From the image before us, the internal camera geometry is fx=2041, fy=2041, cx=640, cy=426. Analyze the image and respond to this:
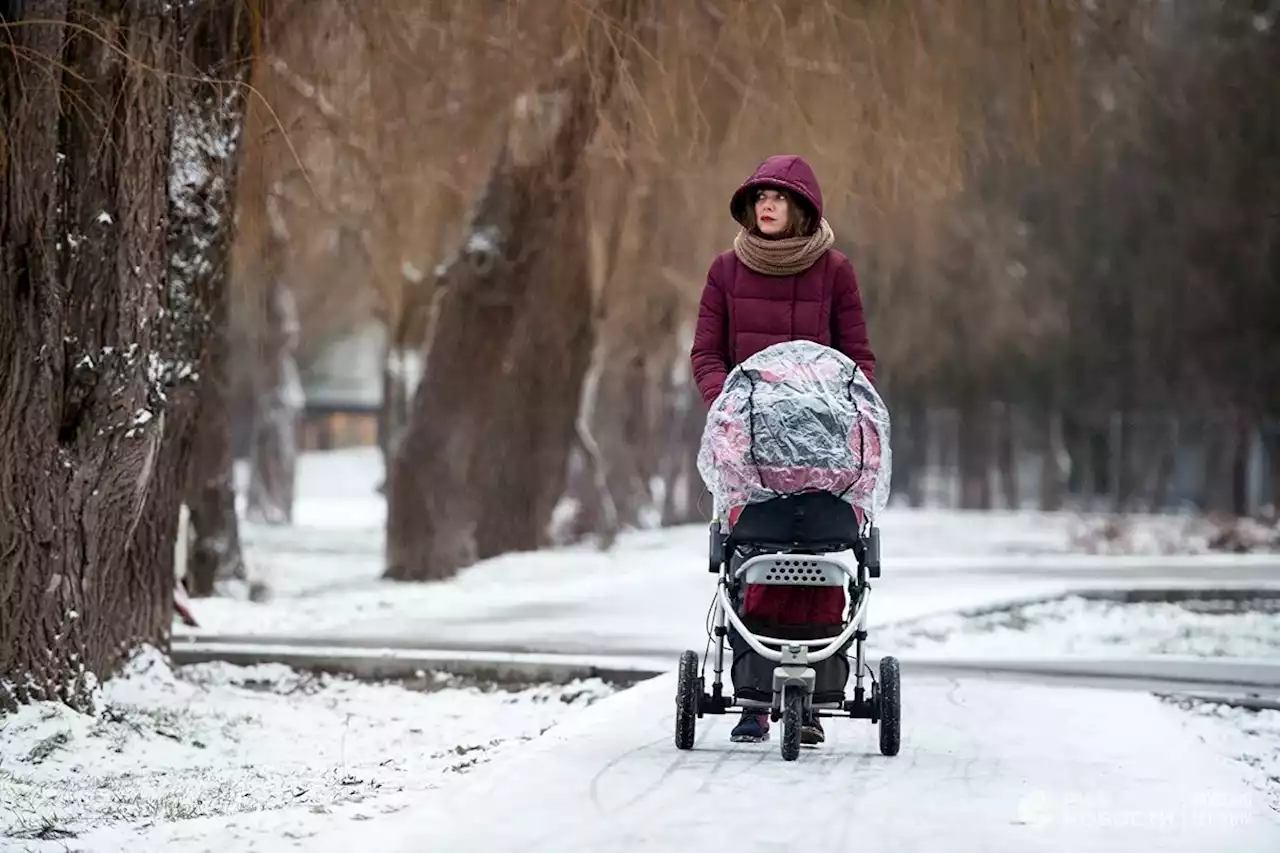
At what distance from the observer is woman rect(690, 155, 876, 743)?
7457mm

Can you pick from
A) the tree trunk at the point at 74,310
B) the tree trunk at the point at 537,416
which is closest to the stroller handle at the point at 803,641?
the tree trunk at the point at 74,310

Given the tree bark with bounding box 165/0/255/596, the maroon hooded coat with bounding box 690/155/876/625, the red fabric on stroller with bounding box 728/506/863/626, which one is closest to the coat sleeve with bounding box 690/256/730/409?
the maroon hooded coat with bounding box 690/155/876/625

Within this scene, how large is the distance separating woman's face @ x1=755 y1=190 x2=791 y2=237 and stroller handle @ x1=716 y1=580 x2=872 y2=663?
4.33 ft

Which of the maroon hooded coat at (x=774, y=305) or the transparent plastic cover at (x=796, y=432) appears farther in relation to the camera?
the maroon hooded coat at (x=774, y=305)

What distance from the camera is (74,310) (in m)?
8.77

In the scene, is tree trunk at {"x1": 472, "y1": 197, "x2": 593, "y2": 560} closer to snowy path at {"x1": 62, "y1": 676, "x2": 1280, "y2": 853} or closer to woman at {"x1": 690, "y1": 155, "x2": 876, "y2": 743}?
snowy path at {"x1": 62, "y1": 676, "x2": 1280, "y2": 853}

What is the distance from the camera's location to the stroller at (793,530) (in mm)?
7039

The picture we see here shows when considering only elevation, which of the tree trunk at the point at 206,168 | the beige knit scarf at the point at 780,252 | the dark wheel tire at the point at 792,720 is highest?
the tree trunk at the point at 206,168

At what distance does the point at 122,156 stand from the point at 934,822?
477 centimetres

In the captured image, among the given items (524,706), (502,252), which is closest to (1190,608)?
(502,252)

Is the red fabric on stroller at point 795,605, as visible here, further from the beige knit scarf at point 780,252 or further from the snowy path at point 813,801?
the beige knit scarf at point 780,252

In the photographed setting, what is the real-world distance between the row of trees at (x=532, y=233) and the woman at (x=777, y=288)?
6.99 feet

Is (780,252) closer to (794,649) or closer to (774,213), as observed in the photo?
(774,213)

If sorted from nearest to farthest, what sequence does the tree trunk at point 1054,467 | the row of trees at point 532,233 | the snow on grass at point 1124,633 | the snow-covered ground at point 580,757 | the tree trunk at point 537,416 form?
the snow-covered ground at point 580,757 < the row of trees at point 532,233 < the snow on grass at point 1124,633 < the tree trunk at point 537,416 < the tree trunk at point 1054,467
